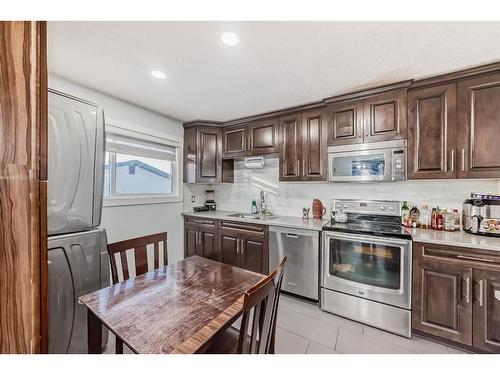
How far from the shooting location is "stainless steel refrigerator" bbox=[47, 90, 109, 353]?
4.34 feet

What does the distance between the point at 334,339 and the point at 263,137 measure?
2374 millimetres

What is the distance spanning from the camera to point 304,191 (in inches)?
118

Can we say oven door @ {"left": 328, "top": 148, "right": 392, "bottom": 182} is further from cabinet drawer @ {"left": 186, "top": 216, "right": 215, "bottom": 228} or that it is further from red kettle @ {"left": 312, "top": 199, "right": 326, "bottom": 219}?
cabinet drawer @ {"left": 186, "top": 216, "right": 215, "bottom": 228}

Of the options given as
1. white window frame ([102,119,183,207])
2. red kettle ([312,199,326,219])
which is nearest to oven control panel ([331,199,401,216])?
red kettle ([312,199,326,219])

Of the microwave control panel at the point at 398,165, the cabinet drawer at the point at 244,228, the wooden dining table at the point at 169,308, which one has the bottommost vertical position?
the wooden dining table at the point at 169,308

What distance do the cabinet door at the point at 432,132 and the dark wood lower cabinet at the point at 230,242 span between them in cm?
Answer: 174

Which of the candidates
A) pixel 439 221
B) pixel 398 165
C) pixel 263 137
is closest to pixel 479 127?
pixel 398 165

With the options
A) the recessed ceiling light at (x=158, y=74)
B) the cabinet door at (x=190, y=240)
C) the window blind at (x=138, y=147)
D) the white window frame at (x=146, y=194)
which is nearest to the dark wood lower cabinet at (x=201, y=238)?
the cabinet door at (x=190, y=240)

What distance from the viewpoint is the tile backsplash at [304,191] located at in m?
2.13

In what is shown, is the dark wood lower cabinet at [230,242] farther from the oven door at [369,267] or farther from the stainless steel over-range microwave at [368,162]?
the stainless steel over-range microwave at [368,162]

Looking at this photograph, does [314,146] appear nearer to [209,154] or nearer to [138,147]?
[209,154]

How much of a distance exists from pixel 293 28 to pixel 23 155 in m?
1.47

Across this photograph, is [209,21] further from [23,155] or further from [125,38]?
[23,155]
